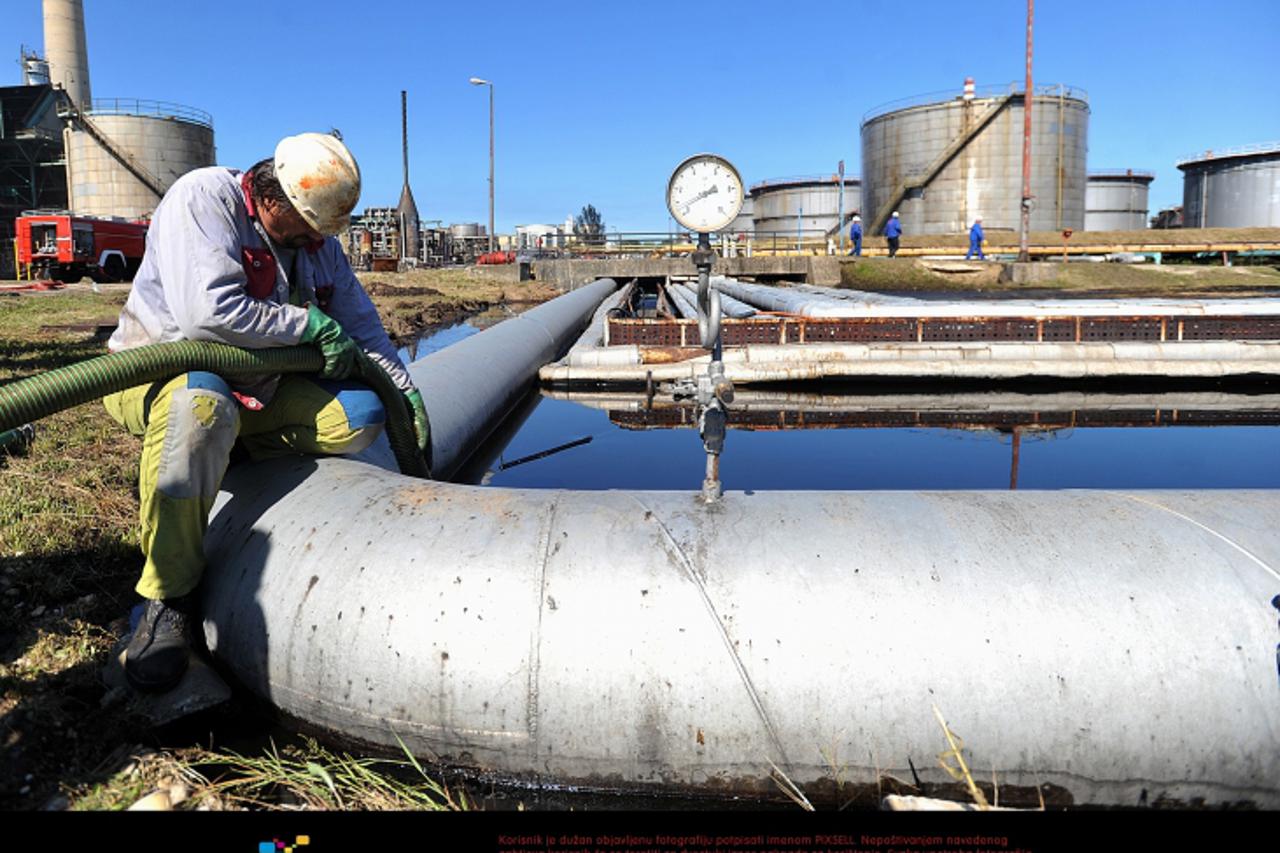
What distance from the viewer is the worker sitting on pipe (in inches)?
97.3

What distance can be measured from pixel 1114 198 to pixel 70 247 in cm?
4224

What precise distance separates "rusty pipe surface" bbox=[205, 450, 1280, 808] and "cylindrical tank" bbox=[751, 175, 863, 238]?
135ft

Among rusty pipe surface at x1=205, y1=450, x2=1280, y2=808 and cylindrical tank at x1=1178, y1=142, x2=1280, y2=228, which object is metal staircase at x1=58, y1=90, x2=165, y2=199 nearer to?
rusty pipe surface at x1=205, y1=450, x2=1280, y2=808

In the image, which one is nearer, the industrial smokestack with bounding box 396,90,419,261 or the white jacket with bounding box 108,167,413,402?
the white jacket with bounding box 108,167,413,402

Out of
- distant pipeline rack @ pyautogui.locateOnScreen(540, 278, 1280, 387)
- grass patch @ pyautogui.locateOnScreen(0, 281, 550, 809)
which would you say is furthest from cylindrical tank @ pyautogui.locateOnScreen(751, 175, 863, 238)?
grass patch @ pyautogui.locateOnScreen(0, 281, 550, 809)

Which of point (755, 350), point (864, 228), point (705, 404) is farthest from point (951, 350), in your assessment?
point (864, 228)

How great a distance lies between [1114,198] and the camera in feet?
139

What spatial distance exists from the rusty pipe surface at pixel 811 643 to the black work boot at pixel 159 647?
226 mm

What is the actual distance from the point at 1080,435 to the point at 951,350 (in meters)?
2.03

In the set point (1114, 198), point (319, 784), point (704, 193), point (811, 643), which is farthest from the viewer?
point (1114, 198)

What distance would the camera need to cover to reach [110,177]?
104 feet

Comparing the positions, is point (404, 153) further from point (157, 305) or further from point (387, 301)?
point (157, 305)

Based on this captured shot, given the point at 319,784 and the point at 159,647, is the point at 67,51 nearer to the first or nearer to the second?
the point at 159,647

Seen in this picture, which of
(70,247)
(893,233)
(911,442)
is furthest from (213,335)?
(893,233)
